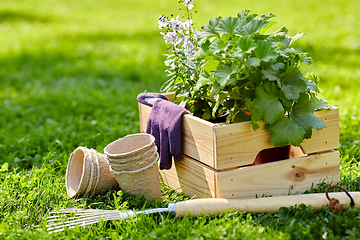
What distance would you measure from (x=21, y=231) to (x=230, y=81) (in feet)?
4.23

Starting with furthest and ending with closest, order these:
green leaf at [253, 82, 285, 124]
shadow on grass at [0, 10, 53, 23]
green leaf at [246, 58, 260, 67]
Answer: shadow on grass at [0, 10, 53, 23] → green leaf at [253, 82, 285, 124] → green leaf at [246, 58, 260, 67]

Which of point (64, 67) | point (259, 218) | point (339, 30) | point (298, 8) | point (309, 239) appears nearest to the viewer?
point (309, 239)

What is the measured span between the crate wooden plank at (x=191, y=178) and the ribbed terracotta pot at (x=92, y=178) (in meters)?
0.37

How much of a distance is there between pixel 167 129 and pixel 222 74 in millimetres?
543

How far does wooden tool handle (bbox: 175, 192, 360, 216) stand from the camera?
2.02m

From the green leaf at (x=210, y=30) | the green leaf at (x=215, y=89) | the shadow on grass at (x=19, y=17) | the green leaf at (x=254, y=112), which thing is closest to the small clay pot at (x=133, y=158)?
the green leaf at (x=215, y=89)

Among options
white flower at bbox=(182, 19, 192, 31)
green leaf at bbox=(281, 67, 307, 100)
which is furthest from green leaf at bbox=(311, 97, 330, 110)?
white flower at bbox=(182, 19, 192, 31)

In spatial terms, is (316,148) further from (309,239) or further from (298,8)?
(298,8)

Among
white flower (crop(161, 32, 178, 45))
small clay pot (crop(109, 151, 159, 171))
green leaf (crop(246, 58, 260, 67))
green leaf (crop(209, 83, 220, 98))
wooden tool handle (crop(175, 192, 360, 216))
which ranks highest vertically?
white flower (crop(161, 32, 178, 45))

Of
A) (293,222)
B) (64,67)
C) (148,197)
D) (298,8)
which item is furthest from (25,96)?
(298,8)

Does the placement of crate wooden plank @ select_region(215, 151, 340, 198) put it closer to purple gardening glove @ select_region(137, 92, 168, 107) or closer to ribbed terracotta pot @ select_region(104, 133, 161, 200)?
ribbed terracotta pot @ select_region(104, 133, 161, 200)

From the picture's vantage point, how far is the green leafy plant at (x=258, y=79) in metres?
Result: 1.97

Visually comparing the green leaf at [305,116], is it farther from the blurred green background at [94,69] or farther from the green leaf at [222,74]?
the blurred green background at [94,69]

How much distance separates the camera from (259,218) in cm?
201
